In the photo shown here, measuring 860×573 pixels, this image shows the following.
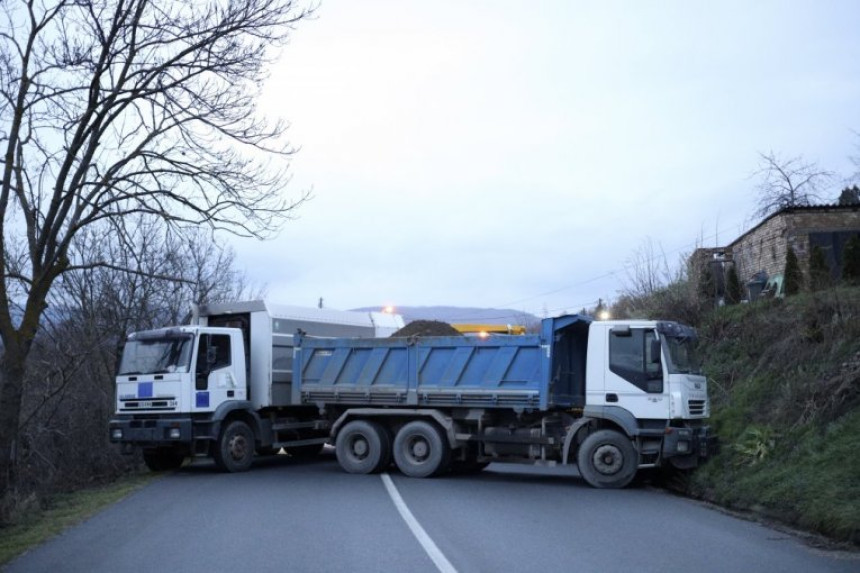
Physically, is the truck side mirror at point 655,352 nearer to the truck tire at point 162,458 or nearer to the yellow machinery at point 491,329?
the yellow machinery at point 491,329

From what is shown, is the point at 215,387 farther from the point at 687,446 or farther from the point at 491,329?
the point at 491,329

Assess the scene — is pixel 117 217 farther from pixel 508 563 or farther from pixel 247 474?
pixel 508 563

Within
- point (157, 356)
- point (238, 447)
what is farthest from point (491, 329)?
point (157, 356)

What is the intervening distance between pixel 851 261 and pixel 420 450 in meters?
10.9

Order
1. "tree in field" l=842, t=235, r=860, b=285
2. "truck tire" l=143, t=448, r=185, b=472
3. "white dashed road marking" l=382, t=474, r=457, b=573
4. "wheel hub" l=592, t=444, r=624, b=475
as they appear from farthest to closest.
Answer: "tree in field" l=842, t=235, r=860, b=285
"truck tire" l=143, t=448, r=185, b=472
"wheel hub" l=592, t=444, r=624, b=475
"white dashed road marking" l=382, t=474, r=457, b=573

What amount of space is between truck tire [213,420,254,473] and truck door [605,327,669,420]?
7.60 m

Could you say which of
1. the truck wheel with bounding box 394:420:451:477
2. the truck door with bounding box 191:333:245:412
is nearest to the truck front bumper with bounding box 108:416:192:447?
the truck door with bounding box 191:333:245:412

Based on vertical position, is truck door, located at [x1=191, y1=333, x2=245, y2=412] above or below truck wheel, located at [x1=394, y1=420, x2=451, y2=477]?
above

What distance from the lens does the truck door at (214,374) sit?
17.9 meters

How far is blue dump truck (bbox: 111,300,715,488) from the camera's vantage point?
50.2 ft

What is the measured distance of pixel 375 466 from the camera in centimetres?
1761

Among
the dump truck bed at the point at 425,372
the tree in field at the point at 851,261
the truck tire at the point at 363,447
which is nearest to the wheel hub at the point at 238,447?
the dump truck bed at the point at 425,372

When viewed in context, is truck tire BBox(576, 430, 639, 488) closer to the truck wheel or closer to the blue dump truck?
the blue dump truck

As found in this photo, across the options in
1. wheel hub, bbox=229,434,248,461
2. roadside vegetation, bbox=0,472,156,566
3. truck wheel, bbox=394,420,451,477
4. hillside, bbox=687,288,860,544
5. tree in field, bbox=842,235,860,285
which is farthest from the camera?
tree in field, bbox=842,235,860,285
